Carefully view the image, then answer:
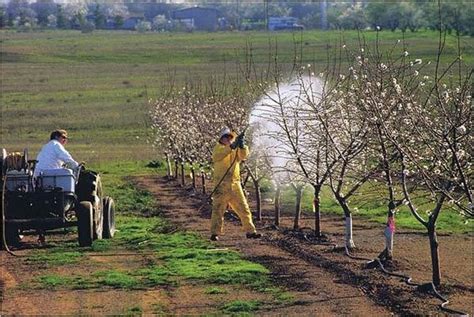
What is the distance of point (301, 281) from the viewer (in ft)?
51.9

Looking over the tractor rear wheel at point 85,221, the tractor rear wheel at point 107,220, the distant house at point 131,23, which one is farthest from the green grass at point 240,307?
the distant house at point 131,23

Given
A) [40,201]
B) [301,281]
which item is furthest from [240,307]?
[40,201]

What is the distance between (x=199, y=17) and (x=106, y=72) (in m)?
43.2

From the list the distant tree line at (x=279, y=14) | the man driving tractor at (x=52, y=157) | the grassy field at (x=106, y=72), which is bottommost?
the grassy field at (x=106, y=72)

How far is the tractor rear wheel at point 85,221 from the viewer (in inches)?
748

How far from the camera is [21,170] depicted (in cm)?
1908

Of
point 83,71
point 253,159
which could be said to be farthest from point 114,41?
point 253,159

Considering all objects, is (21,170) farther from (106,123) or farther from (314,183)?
(106,123)

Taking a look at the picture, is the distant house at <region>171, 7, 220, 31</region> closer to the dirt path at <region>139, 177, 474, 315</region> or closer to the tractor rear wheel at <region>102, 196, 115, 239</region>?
the dirt path at <region>139, 177, 474, 315</region>

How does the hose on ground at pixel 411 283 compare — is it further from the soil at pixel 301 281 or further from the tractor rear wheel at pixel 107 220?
the tractor rear wheel at pixel 107 220

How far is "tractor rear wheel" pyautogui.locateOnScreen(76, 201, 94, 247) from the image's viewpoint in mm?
19000

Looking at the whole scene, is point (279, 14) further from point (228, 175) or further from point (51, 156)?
point (51, 156)

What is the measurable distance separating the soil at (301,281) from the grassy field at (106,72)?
20.9m

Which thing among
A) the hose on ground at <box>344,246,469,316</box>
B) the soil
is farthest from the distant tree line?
the hose on ground at <box>344,246,469,316</box>
